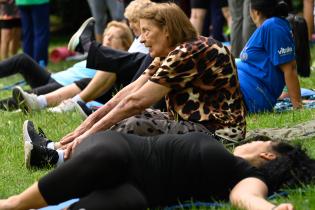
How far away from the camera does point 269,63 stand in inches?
283

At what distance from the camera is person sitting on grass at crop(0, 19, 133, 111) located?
8297 millimetres

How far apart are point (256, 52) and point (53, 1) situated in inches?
461

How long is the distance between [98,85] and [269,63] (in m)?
1.63

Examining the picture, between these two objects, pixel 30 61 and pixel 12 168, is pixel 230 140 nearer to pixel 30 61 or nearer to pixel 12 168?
pixel 12 168

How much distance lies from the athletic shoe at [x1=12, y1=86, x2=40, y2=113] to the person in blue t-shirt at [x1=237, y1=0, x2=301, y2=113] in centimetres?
204

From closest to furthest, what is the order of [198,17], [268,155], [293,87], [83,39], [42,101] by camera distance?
[268,155]
[293,87]
[83,39]
[42,101]
[198,17]

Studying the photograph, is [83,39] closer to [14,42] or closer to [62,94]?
[62,94]

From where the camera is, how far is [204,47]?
538 cm

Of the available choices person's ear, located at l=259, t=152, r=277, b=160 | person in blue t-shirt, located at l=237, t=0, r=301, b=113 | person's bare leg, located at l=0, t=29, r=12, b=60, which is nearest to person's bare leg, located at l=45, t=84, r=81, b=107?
person in blue t-shirt, located at l=237, t=0, r=301, b=113

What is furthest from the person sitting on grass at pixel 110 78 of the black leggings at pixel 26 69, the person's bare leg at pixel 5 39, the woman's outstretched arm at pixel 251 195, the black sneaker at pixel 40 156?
the person's bare leg at pixel 5 39

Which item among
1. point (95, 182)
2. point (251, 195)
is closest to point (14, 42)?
point (95, 182)

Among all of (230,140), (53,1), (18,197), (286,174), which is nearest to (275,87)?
(230,140)

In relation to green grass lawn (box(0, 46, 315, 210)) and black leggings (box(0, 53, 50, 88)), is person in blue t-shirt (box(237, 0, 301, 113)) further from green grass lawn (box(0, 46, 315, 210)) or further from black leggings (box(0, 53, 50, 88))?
black leggings (box(0, 53, 50, 88))

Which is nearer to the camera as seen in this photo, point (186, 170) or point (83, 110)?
point (186, 170)
